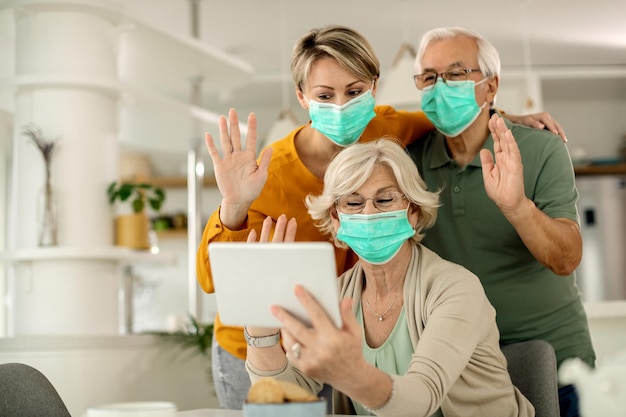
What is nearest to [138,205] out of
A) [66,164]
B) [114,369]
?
[66,164]

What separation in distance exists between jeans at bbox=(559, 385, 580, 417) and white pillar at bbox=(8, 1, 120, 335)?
1908 millimetres

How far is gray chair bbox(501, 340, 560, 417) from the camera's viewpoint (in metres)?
Answer: 1.76

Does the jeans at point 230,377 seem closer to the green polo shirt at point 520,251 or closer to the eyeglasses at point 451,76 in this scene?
the green polo shirt at point 520,251

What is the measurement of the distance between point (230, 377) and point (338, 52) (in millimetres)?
1033

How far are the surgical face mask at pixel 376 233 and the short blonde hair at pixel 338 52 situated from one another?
420 mm

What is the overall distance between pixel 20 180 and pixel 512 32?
3645mm

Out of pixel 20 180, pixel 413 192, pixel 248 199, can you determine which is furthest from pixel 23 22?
pixel 413 192

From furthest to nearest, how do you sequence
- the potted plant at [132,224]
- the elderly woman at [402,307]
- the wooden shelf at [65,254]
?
the potted plant at [132,224], the wooden shelf at [65,254], the elderly woman at [402,307]

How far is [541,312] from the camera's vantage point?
2.02m

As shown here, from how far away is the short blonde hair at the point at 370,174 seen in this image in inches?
69.1

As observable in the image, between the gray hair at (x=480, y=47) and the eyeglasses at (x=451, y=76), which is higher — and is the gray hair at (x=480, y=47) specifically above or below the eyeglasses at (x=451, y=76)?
above

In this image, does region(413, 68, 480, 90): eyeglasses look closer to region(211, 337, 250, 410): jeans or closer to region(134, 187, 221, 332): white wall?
region(211, 337, 250, 410): jeans

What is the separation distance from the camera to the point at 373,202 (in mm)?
1748

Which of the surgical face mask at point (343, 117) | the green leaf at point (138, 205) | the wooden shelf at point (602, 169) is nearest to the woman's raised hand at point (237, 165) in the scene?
the surgical face mask at point (343, 117)
